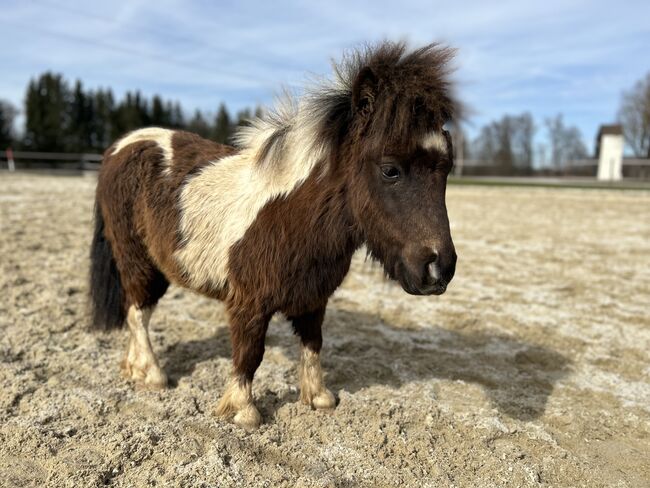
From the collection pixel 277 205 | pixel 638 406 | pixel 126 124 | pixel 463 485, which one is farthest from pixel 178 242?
pixel 126 124

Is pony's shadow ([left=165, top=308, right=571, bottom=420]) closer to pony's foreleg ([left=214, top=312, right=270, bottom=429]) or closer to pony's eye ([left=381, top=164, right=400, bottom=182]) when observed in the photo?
pony's foreleg ([left=214, top=312, right=270, bottom=429])

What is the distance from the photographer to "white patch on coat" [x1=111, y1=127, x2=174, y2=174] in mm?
3252

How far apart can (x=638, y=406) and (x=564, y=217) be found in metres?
10.1

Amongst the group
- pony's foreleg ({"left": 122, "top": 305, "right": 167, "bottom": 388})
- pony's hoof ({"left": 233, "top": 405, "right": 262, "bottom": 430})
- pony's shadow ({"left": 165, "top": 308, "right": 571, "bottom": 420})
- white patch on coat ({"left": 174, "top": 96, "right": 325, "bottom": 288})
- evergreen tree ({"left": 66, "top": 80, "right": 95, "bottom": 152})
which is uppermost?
evergreen tree ({"left": 66, "top": 80, "right": 95, "bottom": 152})

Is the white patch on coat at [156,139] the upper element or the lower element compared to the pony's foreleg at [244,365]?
upper

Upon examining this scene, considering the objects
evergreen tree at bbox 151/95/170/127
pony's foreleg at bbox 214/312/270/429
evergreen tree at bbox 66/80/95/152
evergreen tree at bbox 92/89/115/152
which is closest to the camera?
pony's foreleg at bbox 214/312/270/429

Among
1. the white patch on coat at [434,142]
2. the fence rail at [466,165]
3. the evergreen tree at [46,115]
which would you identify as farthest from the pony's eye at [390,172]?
the evergreen tree at [46,115]

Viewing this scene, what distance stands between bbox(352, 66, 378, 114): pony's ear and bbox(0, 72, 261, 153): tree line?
1125 inches

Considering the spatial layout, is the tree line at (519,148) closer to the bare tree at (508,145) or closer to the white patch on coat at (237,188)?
the bare tree at (508,145)

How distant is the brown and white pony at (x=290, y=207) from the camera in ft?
7.32

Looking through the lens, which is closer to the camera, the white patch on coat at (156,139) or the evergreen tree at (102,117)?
the white patch on coat at (156,139)

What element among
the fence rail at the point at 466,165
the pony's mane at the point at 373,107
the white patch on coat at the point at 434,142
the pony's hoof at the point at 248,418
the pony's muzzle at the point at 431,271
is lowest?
the pony's hoof at the point at 248,418

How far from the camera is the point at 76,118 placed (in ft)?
115

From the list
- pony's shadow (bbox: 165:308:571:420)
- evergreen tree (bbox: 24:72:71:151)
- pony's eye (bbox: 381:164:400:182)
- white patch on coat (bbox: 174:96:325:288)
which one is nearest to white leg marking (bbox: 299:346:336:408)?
pony's shadow (bbox: 165:308:571:420)
